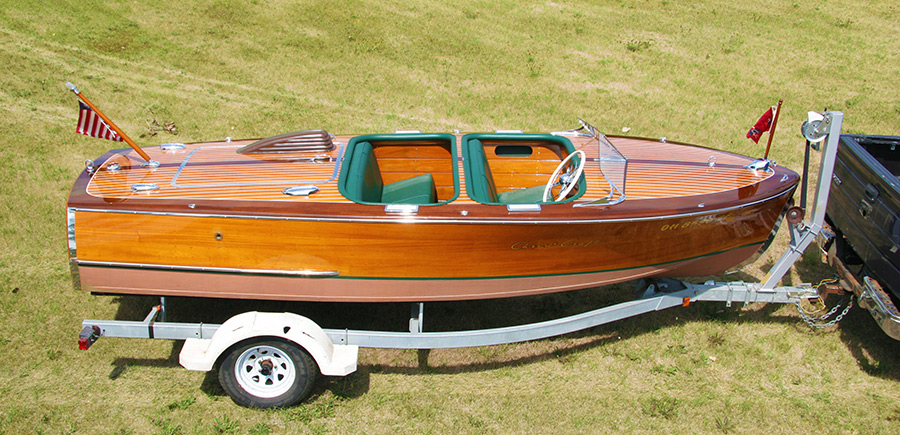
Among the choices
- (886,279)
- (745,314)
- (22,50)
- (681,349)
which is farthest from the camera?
(22,50)

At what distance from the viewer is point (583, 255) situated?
379cm

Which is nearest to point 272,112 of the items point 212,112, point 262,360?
point 212,112

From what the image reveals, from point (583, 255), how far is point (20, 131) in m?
6.91

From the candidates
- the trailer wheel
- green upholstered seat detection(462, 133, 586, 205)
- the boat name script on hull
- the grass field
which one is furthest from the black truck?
the trailer wheel

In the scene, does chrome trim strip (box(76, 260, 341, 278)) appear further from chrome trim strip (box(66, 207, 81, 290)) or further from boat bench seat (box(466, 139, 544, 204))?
boat bench seat (box(466, 139, 544, 204))

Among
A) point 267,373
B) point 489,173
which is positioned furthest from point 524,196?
point 267,373

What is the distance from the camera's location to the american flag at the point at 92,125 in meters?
3.58

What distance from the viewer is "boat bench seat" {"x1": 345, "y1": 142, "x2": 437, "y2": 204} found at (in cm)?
397

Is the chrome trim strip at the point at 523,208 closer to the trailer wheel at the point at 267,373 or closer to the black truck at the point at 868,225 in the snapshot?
the trailer wheel at the point at 267,373

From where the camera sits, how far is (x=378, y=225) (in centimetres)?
348

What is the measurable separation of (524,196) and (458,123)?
3.55m

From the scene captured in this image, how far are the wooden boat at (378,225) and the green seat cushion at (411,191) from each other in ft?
0.08

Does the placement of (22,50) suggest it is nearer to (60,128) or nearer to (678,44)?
(60,128)

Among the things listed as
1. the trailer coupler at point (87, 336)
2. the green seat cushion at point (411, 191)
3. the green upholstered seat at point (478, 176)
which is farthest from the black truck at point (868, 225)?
the trailer coupler at point (87, 336)
